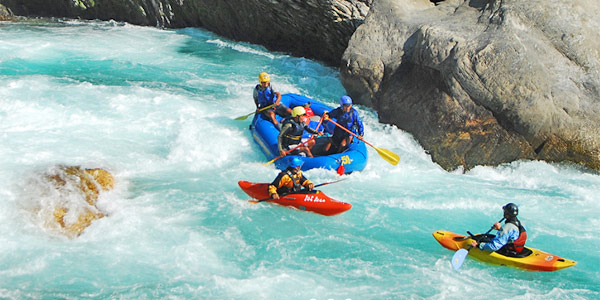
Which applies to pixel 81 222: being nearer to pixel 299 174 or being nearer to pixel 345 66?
pixel 299 174

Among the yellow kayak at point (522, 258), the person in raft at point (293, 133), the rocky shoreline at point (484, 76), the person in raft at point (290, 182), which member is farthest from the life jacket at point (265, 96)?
the yellow kayak at point (522, 258)

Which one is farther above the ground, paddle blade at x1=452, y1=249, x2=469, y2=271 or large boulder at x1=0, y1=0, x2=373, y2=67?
large boulder at x1=0, y1=0, x2=373, y2=67

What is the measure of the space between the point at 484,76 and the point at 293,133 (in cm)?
331

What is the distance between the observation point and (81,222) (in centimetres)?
695

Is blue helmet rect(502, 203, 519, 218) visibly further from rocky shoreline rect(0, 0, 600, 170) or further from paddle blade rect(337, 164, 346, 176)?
rocky shoreline rect(0, 0, 600, 170)

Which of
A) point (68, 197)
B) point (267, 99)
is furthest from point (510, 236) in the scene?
point (68, 197)

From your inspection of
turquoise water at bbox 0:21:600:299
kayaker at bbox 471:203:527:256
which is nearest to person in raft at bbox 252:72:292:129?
turquoise water at bbox 0:21:600:299

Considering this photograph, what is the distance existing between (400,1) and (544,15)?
2938 mm

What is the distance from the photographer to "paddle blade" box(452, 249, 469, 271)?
6.16 meters

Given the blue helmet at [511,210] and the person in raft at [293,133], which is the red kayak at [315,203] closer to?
the person in raft at [293,133]

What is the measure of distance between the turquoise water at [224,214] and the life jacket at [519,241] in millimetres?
309

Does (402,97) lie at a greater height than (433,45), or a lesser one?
lesser

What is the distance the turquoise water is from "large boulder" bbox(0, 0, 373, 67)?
7.29 ft

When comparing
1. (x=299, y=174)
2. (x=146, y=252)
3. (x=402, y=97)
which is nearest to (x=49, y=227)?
(x=146, y=252)
